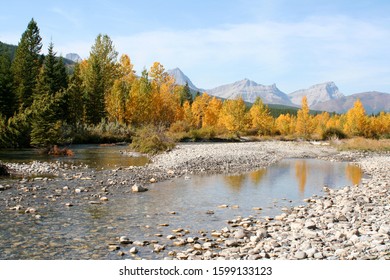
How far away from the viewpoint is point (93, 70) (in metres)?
56.6

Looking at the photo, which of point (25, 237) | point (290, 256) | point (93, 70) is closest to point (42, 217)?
point (25, 237)

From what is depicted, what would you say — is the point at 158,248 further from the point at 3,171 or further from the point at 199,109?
the point at 199,109

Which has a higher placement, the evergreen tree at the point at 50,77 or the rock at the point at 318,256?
the evergreen tree at the point at 50,77

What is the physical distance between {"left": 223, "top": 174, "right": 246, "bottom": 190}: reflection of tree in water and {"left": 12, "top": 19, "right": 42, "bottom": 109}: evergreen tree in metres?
31.8

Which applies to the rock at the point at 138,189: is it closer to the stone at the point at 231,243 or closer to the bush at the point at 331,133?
the stone at the point at 231,243

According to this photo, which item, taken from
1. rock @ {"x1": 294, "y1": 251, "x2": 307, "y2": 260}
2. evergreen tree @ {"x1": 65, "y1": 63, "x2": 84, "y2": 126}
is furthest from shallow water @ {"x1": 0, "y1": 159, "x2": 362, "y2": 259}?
evergreen tree @ {"x1": 65, "y1": 63, "x2": 84, "y2": 126}

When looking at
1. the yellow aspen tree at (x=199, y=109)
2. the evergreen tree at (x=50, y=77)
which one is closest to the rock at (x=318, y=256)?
the evergreen tree at (x=50, y=77)

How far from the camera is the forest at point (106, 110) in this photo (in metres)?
35.4

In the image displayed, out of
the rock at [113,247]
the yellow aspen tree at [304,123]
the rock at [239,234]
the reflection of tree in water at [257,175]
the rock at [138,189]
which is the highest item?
the yellow aspen tree at [304,123]

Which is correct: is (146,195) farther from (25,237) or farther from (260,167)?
(260,167)

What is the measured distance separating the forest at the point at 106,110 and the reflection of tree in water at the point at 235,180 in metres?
15.8

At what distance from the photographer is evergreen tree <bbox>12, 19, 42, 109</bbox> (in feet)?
154

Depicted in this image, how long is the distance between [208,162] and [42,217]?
50.9 feet

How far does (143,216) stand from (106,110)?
4975 cm
